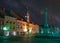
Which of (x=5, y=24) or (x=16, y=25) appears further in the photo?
(x=16, y=25)

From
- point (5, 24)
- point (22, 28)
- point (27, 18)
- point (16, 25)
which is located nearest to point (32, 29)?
point (27, 18)

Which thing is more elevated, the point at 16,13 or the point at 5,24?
the point at 16,13

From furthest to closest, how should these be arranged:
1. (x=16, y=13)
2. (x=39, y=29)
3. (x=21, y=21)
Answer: (x=39, y=29) < (x=16, y=13) < (x=21, y=21)

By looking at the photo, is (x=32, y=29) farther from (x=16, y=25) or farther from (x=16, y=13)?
(x=16, y=25)

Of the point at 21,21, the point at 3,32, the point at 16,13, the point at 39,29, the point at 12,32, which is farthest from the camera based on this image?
the point at 39,29

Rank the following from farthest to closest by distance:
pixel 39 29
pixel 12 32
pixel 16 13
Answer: pixel 39 29 → pixel 16 13 → pixel 12 32

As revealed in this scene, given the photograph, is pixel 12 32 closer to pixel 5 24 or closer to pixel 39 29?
pixel 5 24

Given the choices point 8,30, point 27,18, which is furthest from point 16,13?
point 8,30

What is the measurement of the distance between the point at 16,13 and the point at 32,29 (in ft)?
45.4

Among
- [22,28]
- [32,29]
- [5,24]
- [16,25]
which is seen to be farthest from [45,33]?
[5,24]

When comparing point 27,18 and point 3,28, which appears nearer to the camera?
point 3,28

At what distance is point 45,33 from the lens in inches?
4528

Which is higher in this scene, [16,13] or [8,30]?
[16,13]

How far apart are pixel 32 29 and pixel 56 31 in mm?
21714
